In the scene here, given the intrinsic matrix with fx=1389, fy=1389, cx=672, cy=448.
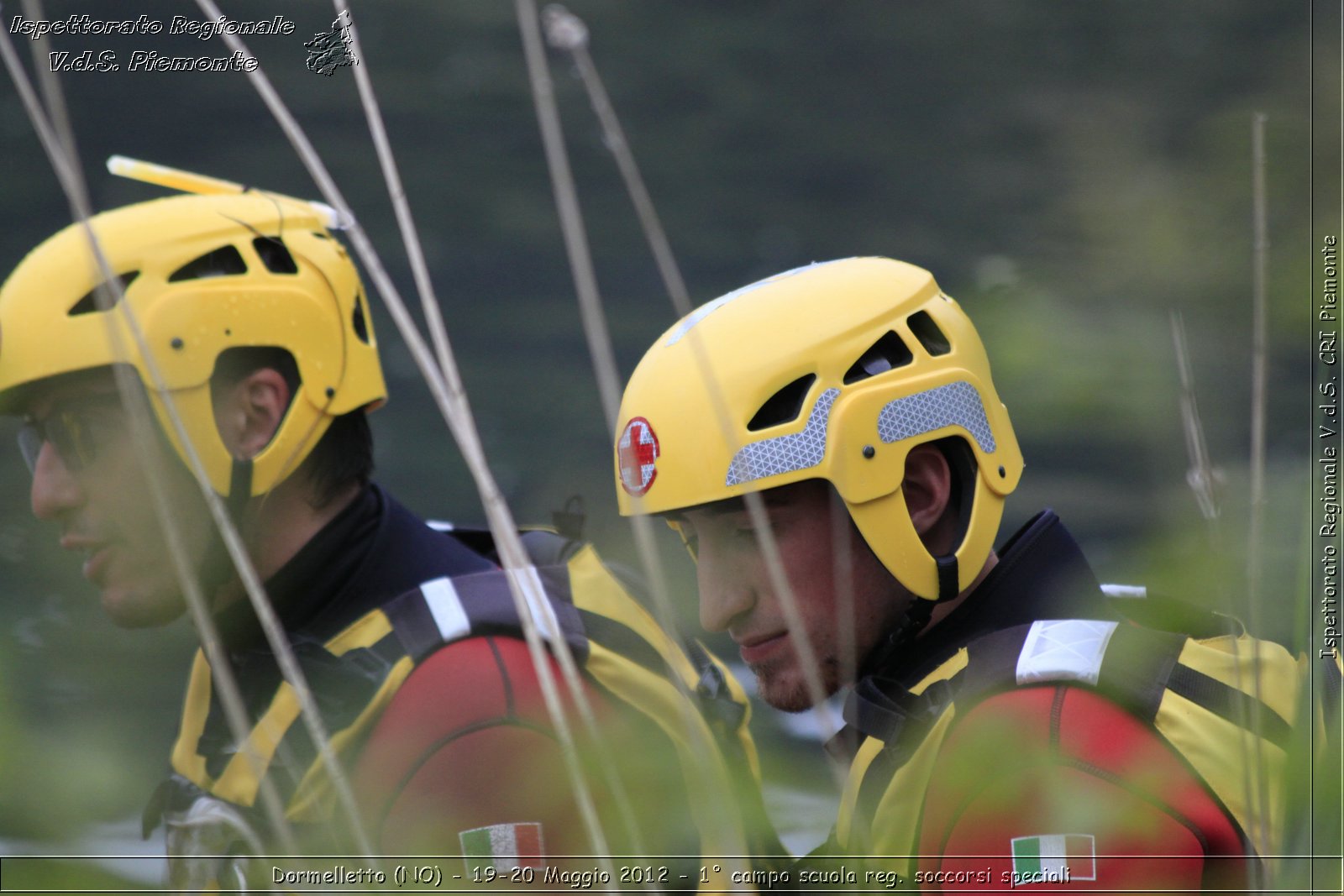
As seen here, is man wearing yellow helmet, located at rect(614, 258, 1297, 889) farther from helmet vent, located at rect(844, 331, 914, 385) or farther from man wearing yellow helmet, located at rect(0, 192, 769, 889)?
man wearing yellow helmet, located at rect(0, 192, 769, 889)

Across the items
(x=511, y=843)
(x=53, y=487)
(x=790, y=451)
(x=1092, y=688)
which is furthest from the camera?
(x=53, y=487)

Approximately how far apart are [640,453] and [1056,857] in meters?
0.81

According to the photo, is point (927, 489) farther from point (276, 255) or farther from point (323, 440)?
point (276, 255)

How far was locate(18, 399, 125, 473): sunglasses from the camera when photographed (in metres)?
2.21

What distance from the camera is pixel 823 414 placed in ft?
6.09

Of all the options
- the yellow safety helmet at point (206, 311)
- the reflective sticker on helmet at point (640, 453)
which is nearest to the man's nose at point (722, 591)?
the reflective sticker on helmet at point (640, 453)

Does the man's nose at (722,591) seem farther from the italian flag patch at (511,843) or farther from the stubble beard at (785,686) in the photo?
the italian flag patch at (511,843)

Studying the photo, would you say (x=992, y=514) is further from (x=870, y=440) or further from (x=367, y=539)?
(x=367, y=539)

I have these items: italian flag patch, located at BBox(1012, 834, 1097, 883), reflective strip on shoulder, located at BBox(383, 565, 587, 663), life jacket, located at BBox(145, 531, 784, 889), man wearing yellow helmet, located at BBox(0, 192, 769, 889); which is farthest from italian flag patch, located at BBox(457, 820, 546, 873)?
italian flag patch, located at BBox(1012, 834, 1097, 883)

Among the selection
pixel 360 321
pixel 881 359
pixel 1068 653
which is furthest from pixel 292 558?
pixel 1068 653

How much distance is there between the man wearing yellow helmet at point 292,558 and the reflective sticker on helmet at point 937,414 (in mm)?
448

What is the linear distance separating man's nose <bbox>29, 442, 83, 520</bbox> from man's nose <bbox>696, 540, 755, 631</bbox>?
100cm

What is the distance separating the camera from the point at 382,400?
8.42ft

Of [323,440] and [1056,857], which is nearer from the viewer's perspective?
[1056,857]
